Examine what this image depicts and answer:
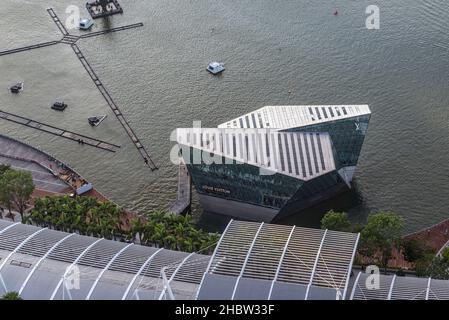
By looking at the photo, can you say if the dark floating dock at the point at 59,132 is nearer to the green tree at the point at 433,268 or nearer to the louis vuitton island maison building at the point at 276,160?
the louis vuitton island maison building at the point at 276,160

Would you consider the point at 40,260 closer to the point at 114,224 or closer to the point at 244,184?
the point at 114,224

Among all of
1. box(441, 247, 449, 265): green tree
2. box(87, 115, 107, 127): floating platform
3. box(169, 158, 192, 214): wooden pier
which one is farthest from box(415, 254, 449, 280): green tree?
box(87, 115, 107, 127): floating platform

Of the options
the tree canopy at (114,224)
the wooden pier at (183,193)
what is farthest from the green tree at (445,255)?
the wooden pier at (183,193)

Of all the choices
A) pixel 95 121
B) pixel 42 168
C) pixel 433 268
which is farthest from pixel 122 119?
pixel 433 268

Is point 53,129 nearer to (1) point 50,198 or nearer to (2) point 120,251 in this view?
(1) point 50,198

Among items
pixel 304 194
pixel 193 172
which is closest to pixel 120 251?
pixel 193 172
